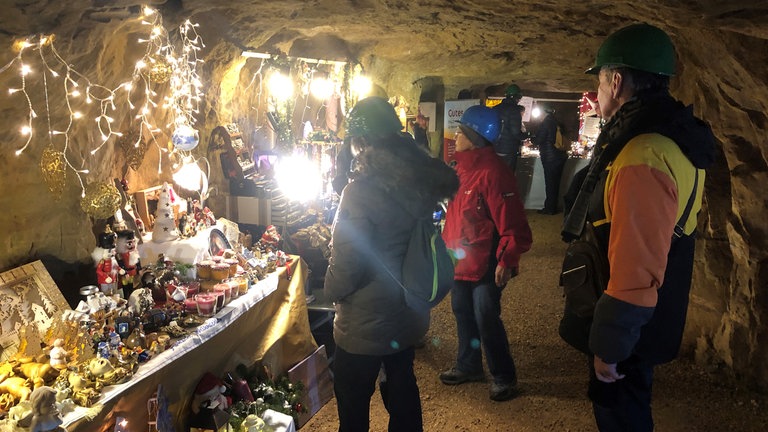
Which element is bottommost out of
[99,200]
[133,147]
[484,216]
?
[484,216]

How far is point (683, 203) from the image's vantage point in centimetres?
172

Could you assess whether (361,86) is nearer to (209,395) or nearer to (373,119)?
(373,119)

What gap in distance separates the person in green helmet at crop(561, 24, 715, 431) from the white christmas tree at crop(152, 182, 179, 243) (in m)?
2.44

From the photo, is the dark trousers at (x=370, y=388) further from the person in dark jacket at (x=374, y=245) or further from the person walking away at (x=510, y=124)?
the person walking away at (x=510, y=124)

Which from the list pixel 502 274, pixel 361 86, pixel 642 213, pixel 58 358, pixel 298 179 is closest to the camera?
pixel 642 213

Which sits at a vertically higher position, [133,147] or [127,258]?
[133,147]

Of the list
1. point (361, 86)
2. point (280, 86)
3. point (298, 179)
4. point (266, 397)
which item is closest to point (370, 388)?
point (266, 397)

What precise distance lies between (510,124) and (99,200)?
21.5 feet

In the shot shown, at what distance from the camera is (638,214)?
1603mm

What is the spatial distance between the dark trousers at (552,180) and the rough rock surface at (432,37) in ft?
11.3

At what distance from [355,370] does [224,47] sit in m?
2.83

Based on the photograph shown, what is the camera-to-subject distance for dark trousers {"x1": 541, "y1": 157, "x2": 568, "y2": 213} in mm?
8898

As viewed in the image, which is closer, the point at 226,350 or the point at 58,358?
the point at 58,358

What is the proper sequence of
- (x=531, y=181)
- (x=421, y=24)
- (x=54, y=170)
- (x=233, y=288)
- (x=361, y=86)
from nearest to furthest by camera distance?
(x=54, y=170)
(x=233, y=288)
(x=421, y=24)
(x=361, y=86)
(x=531, y=181)
